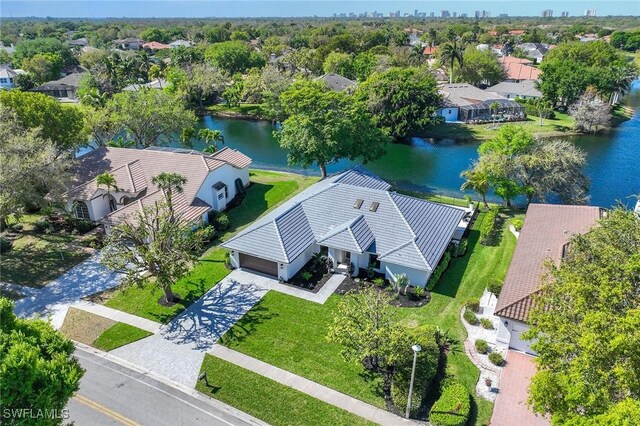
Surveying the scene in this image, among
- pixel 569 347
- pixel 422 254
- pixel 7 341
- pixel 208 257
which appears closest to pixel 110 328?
pixel 208 257

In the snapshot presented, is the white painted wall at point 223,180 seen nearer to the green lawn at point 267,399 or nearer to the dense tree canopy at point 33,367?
the green lawn at point 267,399

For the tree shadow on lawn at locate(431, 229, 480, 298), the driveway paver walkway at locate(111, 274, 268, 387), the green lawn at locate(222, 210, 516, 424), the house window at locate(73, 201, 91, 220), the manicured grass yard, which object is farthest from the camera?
the house window at locate(73, 201, 91, 220)

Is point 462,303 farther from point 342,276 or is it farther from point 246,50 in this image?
point 246,50

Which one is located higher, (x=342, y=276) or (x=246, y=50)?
(x=246, y=50)

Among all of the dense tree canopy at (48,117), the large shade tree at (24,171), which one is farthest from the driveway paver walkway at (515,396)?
the dense tree canopy at (48,117)

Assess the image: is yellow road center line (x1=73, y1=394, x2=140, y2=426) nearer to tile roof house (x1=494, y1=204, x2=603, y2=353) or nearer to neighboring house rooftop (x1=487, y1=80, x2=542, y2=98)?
tile roof house (x1=494, y1=204, x2=603, y2=353)

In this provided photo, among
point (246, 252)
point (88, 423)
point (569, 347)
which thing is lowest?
point (88, 423)

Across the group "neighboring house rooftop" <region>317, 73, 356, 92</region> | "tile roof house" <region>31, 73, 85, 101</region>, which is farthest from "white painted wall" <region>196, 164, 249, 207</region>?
"tile roof house" <region>31, 73, 85, 101</region>
